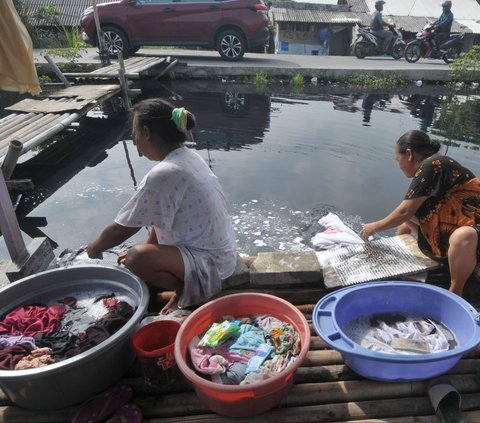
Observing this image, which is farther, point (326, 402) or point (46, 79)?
point (46, 79)

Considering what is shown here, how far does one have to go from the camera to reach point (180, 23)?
1098cm

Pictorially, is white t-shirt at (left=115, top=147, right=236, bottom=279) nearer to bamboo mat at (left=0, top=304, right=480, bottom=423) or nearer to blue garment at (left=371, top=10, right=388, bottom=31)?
bamboo mat at (left=0, top=304, right=480, bottom=423)

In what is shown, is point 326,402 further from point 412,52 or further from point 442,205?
point 412,52

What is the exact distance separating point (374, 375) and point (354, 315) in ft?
1.33

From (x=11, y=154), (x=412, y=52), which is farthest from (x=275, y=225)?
(x=412, y=52)

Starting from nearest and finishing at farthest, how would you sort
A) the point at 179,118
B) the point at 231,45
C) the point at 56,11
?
1. the point at 179,118
2. the point at 231,45
3. the point at 56,11

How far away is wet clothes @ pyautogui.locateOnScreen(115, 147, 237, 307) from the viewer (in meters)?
2.22

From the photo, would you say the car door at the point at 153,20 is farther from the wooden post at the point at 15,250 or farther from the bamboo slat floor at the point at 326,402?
the bamboo slat floor at the point at 326,402

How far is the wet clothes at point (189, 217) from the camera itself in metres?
2.22

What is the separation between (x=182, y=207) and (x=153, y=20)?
10585mm

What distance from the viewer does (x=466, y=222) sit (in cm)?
243

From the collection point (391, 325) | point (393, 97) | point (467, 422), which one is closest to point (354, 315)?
point (391, 325)

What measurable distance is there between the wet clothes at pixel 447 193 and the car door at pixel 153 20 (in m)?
10.5

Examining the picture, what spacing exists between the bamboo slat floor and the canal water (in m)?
2.08
